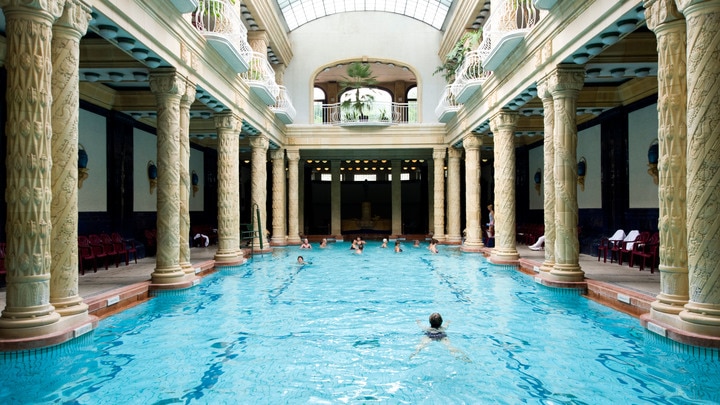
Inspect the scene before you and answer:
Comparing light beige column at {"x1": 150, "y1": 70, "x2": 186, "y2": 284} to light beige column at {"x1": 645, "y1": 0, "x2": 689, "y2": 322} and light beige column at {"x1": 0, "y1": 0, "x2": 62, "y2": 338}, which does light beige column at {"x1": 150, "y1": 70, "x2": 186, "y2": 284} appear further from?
light beige column at {"x1": 645, "y1": 0, "x2": 689, "y2": 322}

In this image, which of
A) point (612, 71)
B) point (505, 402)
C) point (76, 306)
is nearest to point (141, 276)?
point (76, 306)

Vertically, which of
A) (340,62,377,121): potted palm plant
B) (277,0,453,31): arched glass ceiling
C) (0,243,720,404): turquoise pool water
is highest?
(277,0,453,31): arched glass ceiling

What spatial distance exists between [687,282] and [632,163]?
29.9ft

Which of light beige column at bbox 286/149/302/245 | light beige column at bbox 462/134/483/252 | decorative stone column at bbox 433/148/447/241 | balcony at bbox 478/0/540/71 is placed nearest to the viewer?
balcony at bbox 478/0/540/71

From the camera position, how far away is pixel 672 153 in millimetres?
6496

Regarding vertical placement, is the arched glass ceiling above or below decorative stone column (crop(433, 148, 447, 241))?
above

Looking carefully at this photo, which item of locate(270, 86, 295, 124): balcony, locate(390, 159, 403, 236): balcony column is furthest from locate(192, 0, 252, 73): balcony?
locate(390, 159, 403, 236): balcony column

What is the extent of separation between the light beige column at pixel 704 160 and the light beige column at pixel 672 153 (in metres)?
0.43

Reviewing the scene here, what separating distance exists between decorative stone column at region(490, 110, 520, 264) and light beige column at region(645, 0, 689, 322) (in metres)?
7.59

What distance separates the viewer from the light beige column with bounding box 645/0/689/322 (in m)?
6.35

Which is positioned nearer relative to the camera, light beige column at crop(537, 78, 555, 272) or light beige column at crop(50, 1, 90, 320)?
light beige column at crop(50, 1, 90, 320)

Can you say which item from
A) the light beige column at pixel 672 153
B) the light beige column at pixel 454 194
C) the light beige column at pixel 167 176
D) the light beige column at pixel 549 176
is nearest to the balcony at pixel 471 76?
the light beige column at pixel 549 176

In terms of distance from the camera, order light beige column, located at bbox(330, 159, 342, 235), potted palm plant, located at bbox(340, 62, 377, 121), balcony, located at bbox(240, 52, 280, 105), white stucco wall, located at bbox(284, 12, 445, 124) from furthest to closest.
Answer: light beige column, located at bbox(330, 159, 342, 235) < white stucco wall, located at bbox(284, 12, 445, 124) < potted palm plant, located at bbox(340, 62, 377, 121) < balcony, located at bbox(240, 52, 280, 105)

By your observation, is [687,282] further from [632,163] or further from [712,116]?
[632,163]
